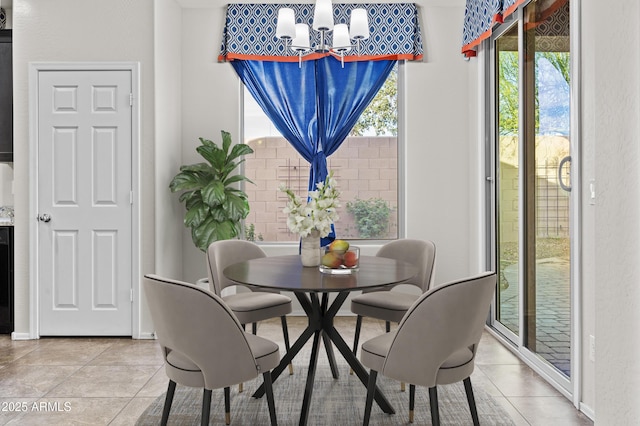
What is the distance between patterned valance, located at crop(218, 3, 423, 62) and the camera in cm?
500

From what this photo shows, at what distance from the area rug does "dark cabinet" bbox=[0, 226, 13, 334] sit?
2.17 metres

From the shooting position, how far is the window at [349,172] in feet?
17.0

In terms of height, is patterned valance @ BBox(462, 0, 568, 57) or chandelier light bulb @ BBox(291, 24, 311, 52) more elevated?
patterned valance @ BBox(462, 0, 568, 57)

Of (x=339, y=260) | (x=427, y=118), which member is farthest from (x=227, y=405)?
(x=427, y=118)

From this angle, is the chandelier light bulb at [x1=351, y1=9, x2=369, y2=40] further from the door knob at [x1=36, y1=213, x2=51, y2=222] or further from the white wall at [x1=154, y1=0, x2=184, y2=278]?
the door knob at [x1=36, y1=213, x2=51, y2=222]

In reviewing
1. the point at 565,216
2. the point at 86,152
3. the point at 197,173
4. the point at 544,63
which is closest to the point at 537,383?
the point at 565,216

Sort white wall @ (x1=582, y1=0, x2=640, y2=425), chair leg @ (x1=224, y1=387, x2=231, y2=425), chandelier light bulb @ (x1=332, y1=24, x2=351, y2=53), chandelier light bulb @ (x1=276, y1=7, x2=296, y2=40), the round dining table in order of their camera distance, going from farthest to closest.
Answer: chandelier light bulb @ (x1=332, y1=24, x2=351, y2=53)
chandelier light bulb @ (x1=276, y1=7, x2=296, y2=40)
chair leg @ (x1=224, y1=387, x2=231, y2=425)
the round dining table
white wall @ (x1=582, y1=0, x2=640, y2=425)

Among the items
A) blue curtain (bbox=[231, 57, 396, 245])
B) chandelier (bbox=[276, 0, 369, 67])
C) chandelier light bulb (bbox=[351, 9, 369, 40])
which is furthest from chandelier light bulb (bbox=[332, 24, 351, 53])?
blue curtain (bbox=[231, 57, 396, 245])

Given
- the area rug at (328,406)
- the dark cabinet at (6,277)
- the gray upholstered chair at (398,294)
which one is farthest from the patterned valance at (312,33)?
the area rug at (328,406)

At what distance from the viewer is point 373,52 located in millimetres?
5020

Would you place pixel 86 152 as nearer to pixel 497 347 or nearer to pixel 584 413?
pixel 497 347

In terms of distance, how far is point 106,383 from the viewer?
331 centimetres

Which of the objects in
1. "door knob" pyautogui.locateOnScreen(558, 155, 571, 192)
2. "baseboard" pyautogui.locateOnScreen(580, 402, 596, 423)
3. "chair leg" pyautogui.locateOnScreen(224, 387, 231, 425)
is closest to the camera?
"chair leg" pyautogui.locateOnScreen(224, 387, 231, 425)

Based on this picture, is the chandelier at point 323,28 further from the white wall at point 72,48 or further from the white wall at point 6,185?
the white wall at point 6,185
